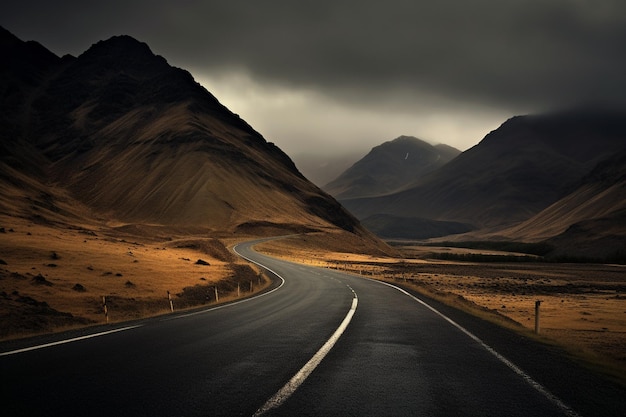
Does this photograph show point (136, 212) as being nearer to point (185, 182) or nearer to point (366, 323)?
point (185, 182)

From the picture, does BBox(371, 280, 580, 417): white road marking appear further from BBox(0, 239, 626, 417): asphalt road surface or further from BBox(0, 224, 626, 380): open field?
BBox(0, 224, 626, 380): open field

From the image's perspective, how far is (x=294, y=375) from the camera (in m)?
7.14

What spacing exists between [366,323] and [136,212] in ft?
434

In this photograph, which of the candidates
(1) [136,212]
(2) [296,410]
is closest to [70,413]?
(2) [296,410]

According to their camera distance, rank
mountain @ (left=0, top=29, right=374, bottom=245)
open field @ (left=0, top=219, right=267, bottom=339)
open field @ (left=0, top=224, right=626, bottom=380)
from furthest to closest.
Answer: mountain @ (left=0, top=29, right=374, bottom=245) → open field @ (left=0, top=219, right=267, bottom=339) → open field @ (left=0, top=224, right=626, bottom=380)

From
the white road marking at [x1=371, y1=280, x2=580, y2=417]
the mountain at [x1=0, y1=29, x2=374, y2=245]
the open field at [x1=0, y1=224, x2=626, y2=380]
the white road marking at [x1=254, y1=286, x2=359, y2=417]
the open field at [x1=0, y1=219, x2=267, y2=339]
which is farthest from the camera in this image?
the mountain at [x1=0, y1=29, x2=374, y2=245]

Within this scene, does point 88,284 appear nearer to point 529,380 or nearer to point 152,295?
point 152,295

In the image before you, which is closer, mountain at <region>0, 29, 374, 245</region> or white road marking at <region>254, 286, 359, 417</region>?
white road marking at <region>254, 286, 359, 417</region>

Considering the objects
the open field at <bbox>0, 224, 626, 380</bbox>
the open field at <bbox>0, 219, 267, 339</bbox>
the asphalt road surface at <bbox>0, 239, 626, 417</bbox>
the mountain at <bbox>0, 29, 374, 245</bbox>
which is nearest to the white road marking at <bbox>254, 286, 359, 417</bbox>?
the asphalt road surface at <bbox>0, 239, 626, 417</bbox>

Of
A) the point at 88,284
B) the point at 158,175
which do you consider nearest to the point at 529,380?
the point at 88,284

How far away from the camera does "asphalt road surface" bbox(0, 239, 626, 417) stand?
5.72 metres

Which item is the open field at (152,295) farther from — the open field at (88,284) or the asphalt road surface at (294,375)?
the asphalt road surface at (294,375)

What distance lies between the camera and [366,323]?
46.0ft

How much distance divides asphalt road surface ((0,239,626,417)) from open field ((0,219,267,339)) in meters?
7.93
